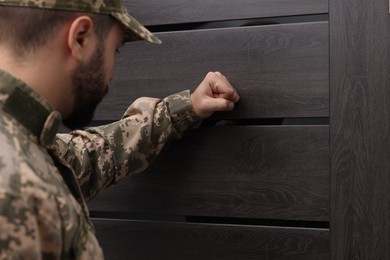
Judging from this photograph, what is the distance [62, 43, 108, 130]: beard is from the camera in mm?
894

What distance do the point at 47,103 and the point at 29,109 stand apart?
0.10ft

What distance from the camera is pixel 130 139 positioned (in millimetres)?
1320

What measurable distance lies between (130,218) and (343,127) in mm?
580

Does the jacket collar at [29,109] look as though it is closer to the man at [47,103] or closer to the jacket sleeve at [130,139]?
the man at [47,103]

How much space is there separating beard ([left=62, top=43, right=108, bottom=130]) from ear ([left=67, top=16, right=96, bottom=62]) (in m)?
0.01

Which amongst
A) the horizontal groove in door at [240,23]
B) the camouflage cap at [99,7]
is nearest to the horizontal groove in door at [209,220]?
the horizontal groove in door at [240,23]

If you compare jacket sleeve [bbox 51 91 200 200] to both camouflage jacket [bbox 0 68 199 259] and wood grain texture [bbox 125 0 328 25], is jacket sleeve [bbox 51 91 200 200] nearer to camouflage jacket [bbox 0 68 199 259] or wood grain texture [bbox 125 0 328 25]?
wood grain texture [bbox 125 0 328 25]

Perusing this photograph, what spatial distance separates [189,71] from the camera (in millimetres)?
1379

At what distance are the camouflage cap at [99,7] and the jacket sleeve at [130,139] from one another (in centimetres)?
37

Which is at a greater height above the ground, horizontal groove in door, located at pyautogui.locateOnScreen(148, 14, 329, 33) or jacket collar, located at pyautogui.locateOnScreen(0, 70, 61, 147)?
horizontal groove in door, located at pyautogui.locateOnScreen(148, 14, 329, 33)

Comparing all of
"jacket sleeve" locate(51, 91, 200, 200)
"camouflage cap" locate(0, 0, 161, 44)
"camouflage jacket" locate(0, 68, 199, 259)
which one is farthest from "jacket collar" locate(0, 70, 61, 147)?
"jacket sleeve" locate(51, 91, 200, 200)

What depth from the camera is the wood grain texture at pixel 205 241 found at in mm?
1281

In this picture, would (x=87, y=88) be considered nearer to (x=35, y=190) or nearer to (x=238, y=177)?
(x=35, y=190)

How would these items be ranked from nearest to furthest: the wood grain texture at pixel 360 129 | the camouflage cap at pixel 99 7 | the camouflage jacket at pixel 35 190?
the camouflage jacket at pixel 35 190 < the camouflage cap at pixel 99 7 < the wood grain texture at pixel 360 129
